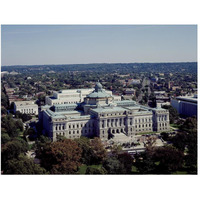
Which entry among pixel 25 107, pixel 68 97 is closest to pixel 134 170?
pixel 68 97

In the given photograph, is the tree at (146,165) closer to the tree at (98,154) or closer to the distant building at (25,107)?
the tree at (98,154)

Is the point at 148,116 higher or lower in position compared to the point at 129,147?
higher

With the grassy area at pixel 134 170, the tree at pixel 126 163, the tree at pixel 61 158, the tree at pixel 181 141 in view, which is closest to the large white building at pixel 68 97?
the tree at pixel 181 141

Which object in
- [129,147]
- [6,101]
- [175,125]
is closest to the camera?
[129,147]

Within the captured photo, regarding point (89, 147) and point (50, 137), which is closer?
point (89, 147)

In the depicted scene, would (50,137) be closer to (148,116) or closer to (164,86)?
(148,116)

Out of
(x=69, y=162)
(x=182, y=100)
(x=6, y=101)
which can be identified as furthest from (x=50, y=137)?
(x=6, y=101)

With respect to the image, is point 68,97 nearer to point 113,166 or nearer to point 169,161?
point 113,166

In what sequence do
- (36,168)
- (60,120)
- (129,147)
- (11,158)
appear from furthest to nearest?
(60,120), (129,147), (11,158), (36,168)
